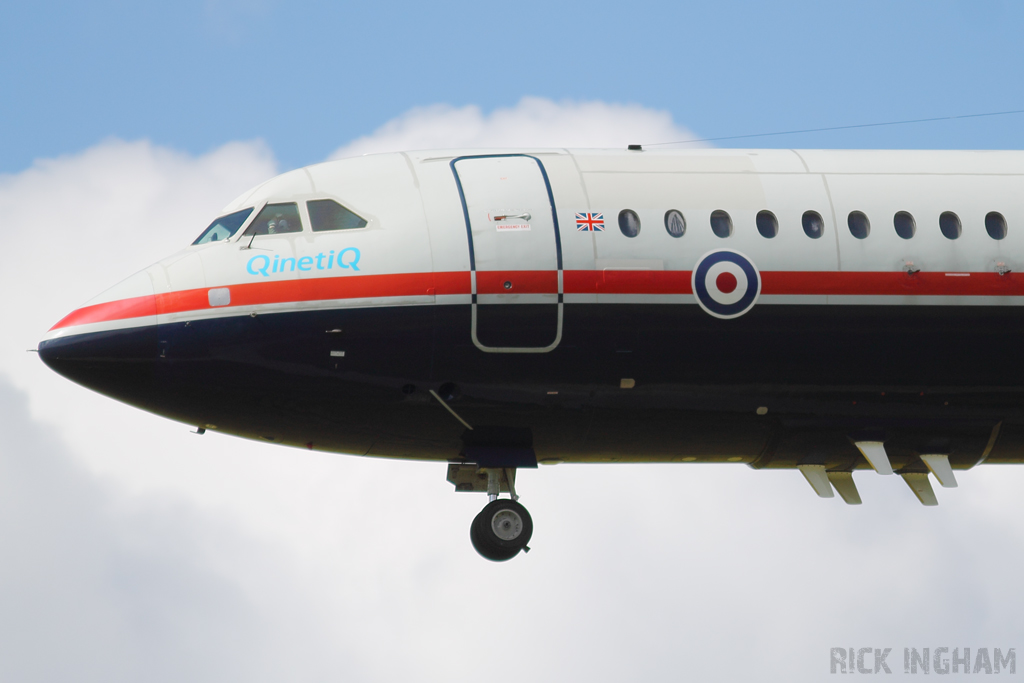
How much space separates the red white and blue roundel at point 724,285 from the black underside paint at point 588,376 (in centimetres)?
18

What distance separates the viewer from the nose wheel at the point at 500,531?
65.0 feet

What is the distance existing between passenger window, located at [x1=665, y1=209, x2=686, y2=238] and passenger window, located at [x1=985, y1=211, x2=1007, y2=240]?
4.53 meters

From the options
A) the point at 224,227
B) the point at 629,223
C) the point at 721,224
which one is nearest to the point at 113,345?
the point at 224,227

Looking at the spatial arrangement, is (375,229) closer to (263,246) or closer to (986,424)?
(263,246)

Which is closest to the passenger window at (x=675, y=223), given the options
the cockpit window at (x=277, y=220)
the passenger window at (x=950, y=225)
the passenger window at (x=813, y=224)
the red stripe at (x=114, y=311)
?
the passenger window at (x=813, y=224)

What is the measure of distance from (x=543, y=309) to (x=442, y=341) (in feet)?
4.65

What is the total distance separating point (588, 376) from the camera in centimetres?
1897

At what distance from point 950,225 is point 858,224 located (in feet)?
4.62

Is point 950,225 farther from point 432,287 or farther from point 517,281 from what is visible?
point 432,287

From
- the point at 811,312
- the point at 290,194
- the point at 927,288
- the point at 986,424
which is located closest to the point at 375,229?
the point at 290,194

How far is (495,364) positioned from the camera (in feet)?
61.5

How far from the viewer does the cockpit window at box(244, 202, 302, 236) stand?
19453mm

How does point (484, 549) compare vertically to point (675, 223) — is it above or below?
below

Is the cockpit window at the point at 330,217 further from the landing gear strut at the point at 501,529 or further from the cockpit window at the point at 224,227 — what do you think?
the landing gear strut at the point at 501,529
